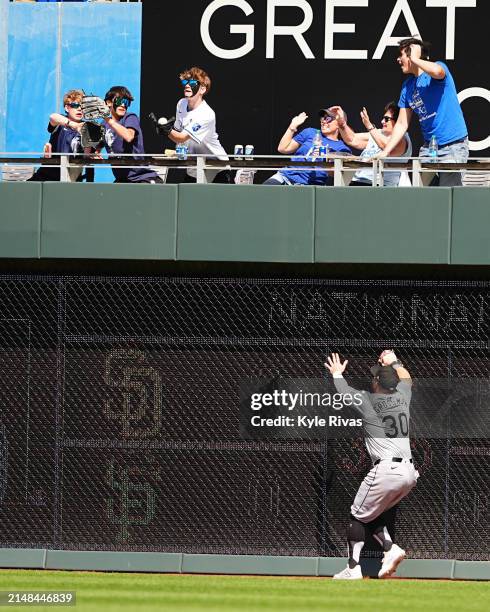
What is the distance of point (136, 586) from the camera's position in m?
10.9

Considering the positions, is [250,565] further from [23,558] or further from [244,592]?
[23,558]

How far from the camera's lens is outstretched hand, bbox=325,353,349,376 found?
12055 millimetres

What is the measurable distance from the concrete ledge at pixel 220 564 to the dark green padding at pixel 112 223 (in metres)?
2.80

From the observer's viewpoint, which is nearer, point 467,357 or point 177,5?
point 467,357

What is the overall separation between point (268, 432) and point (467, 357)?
2.06m

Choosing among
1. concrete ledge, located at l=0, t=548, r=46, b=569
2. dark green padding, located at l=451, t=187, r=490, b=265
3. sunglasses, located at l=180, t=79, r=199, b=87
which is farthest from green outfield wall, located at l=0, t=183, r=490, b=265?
concrete ledge, located at l=0, t=548, r=46, b=569

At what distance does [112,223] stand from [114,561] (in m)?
3.17

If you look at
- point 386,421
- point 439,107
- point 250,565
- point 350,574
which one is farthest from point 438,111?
point 250,565

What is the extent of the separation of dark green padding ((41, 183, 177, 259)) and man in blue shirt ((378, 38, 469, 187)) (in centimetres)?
216

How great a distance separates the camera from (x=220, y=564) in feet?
39.3

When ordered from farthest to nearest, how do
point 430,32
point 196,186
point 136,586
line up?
1. point 430,32
2. point 196,186
3. point 136,586

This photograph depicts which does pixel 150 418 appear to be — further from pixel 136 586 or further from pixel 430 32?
pixel 430 32

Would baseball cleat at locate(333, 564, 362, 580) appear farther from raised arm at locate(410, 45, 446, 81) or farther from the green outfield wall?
raised arm at locate(410, 45, 446, 81)

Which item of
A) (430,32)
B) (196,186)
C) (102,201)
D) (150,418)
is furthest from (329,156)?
(430,32)
